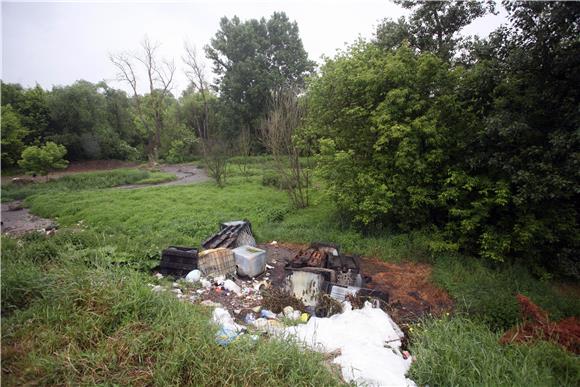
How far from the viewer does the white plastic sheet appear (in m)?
2.58

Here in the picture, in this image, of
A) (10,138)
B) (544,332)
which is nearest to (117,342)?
(544,332)

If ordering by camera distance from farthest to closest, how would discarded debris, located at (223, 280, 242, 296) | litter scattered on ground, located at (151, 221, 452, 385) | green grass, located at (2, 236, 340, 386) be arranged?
1. discarded debris, located at (223, 280, 242, 296)
2. litter scattered on ground, located at (151, 221, 452, 385)
3. green grass, located at (2, 236, 340, 386)

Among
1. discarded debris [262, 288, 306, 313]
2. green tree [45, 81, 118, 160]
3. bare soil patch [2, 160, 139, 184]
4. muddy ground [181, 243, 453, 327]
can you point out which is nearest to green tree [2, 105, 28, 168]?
bare soil patch [2, 160, 139, 184]

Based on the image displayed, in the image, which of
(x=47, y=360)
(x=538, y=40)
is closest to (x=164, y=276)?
(x=47, y=360)

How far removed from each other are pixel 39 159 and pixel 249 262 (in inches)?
608

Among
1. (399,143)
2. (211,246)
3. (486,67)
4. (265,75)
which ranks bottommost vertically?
(211,246)

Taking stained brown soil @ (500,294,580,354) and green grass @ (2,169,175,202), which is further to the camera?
green grass @ (2,169,175,202)

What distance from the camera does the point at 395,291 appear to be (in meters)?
4.75

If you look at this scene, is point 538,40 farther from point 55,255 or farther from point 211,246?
point 55,255

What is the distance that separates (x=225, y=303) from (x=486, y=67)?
6.26 m

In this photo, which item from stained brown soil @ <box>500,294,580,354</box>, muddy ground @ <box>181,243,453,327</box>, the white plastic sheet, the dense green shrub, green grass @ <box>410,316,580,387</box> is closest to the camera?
green grass @ <box>410,316,580,387</box>

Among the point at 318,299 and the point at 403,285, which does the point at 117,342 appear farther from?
the point at 403,285

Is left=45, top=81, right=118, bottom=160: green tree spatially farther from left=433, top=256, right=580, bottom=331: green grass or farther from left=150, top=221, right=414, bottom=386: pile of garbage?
left=433, top=256, right=580, bottom=331: green grass

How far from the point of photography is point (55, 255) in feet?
13.9
